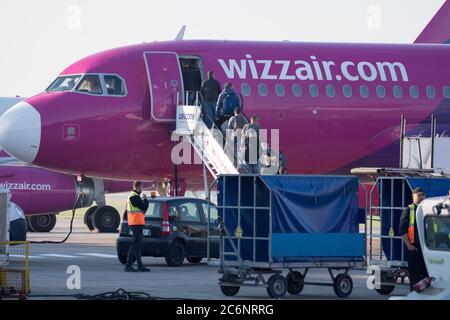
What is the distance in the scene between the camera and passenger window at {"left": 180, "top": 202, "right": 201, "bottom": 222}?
1217 inches

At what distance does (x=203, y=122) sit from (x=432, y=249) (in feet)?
51.8

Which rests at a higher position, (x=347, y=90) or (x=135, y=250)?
(x=347, y=90)

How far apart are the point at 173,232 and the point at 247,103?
6.57 metres

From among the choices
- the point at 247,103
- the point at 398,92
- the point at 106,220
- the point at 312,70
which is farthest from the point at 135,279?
the point at 106,220

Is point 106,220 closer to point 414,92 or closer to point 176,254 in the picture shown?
point 414,92

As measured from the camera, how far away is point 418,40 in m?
46.8

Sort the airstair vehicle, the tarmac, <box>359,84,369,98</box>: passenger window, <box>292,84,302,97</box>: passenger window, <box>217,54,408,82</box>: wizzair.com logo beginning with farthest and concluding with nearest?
1. <box>359,84,369,98</box>: passenger window
2. <box>292,84,302,97</box>: passenger window
3. <box>217,54,408,82</box>: wizzair.com logo
4. the tarmac
5. the airstair vehicle

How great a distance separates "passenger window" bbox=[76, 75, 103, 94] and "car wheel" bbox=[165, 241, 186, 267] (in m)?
6.34

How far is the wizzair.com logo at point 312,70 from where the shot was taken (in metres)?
36.0

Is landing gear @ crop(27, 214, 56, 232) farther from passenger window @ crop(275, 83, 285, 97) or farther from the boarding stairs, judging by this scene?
passenger window @ crop(275, 83, 285, 97)

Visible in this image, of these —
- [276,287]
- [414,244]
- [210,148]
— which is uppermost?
[210,148]

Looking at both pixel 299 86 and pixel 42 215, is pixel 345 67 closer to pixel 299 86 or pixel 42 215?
pixel 299 86

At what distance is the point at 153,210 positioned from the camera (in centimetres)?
3073

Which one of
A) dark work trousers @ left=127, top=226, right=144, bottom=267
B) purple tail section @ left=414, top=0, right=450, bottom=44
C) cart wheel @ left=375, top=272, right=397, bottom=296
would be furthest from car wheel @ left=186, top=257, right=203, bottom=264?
purple tail section @ left=414, top=0, right=450, bottom=44
